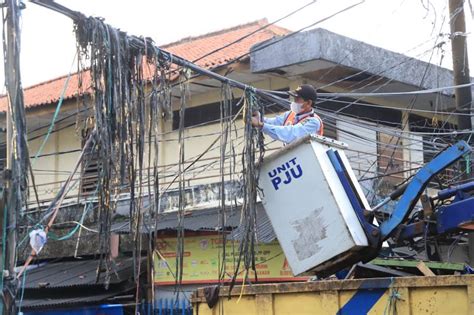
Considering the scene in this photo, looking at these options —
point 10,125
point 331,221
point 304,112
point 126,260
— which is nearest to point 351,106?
A: point 126,260

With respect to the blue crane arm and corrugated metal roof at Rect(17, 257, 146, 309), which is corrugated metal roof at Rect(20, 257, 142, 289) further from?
the blue crane arm

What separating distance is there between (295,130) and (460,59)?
570 centimetres

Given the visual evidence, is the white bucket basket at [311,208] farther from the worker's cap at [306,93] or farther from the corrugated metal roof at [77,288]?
the corrugated metal roof at [77,288]

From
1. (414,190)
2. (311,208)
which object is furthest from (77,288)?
(414,190)

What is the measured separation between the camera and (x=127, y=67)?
5.09 meters

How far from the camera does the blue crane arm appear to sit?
548cm

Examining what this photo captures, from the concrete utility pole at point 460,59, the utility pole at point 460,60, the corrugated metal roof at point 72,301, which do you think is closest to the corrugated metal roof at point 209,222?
the corrugated metal roof at point 72,301

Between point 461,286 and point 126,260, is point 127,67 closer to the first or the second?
point 461,286

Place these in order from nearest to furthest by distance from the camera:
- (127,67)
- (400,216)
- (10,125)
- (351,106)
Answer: (10,125) < (127,67) < (400,216) < (351,106)

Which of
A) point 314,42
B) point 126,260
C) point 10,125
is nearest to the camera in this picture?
point 10,125

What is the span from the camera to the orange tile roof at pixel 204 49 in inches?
534

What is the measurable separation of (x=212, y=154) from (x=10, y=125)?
855 centimetres

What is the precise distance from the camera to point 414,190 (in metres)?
5.58

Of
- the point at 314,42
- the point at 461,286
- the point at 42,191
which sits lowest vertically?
the point at 461,286
